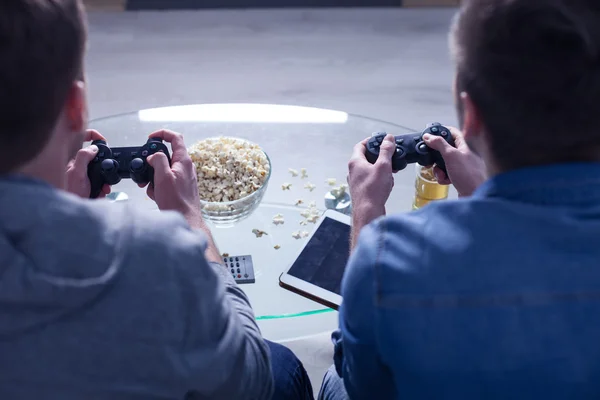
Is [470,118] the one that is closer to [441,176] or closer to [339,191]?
[441,176]

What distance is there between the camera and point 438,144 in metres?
1.14

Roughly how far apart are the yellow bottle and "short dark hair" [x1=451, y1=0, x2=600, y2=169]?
24.0 inches

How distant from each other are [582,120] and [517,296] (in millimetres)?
183

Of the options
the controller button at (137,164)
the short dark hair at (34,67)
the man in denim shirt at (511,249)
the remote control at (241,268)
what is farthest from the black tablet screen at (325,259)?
the short dark hair at (34,67)

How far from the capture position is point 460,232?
0.64 metres

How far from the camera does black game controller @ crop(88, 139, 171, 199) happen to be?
1114mm

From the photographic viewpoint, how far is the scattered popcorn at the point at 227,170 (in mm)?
1226

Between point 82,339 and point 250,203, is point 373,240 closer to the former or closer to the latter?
point 82,339

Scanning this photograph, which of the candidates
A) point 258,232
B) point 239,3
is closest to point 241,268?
point 258,232

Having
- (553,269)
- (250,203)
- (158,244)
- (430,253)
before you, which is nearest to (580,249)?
(553,269)

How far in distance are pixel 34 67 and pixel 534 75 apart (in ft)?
1.53

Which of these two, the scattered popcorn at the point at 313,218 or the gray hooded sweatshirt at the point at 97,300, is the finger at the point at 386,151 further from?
the gray hooded sweatshirt at the point at 97,300

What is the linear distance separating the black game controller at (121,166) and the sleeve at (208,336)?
446mm

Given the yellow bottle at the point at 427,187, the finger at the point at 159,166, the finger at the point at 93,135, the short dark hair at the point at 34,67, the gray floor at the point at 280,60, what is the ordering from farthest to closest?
1. the gray floor at the point at 280,60
2. the yellow bottle at the point at 427,187
3. the finger at the point at 93,135
4. the finger at the point at 159,166
5. the short dark hair at the point at 34,67
